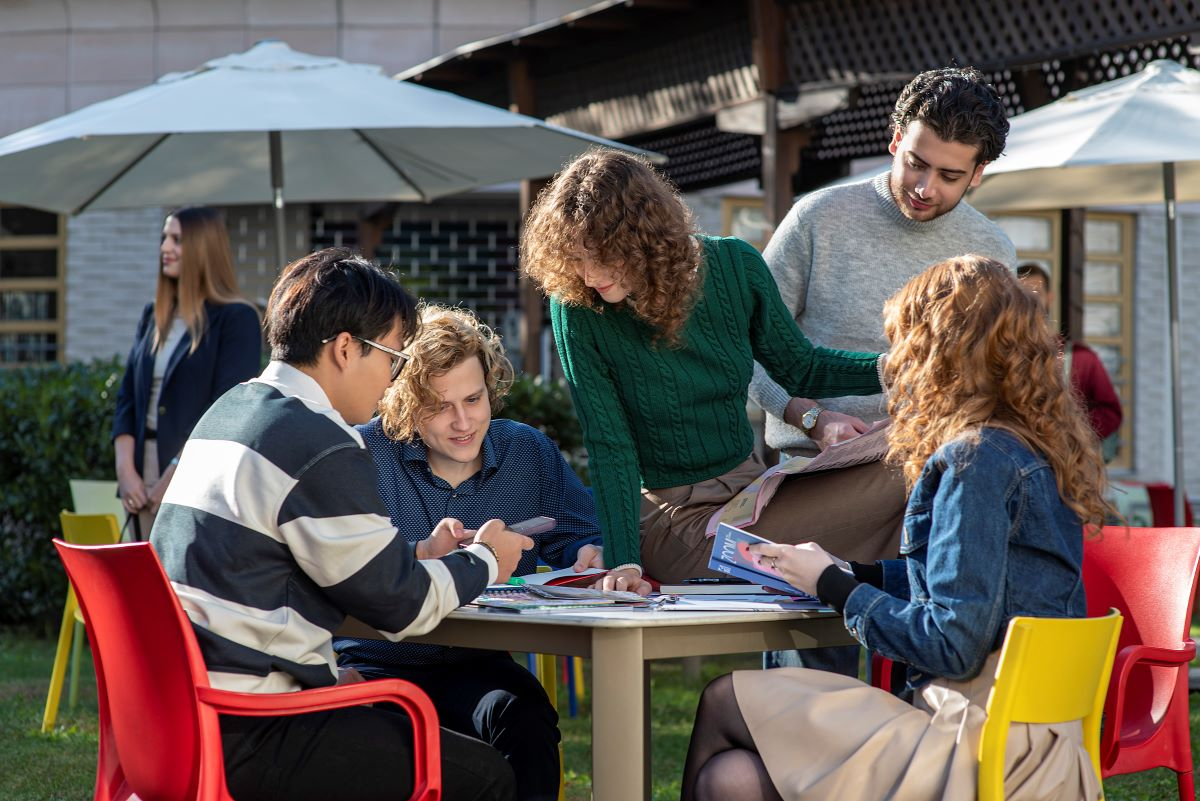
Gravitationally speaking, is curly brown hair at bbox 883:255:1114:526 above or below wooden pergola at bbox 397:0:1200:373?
below

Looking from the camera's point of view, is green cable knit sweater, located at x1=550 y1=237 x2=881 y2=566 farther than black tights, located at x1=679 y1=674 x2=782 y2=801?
Yes

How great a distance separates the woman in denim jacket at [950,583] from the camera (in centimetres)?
234

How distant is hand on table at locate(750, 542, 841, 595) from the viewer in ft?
8.41

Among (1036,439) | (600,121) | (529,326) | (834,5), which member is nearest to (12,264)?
(529,326)

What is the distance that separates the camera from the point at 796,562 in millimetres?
2578

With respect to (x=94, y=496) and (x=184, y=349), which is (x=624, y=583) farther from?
(x=94, y=496)

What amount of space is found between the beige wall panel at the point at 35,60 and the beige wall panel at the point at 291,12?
1.68 meters

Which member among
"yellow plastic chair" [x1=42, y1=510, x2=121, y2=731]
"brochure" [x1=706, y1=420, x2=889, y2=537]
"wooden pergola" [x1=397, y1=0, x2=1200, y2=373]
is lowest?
"yellow plastic chair" [x1=42, y1=510, x2=121, y2=731]

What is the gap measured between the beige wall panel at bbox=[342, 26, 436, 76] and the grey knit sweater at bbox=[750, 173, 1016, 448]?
9.55m

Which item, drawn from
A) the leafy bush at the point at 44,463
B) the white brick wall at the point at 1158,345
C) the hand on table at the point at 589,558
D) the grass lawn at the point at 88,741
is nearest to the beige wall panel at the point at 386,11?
the leafy bush at the point at 44,463

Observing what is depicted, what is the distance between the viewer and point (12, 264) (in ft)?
42.2

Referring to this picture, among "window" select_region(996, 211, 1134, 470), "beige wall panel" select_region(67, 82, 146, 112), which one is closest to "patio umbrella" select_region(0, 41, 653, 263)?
"beige wall panel" select_region(67, 82, 146, 112)

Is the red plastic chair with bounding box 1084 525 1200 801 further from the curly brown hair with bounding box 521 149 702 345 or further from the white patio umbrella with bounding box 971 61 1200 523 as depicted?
the white patio umbrella with bounding box 971 61 1200 523

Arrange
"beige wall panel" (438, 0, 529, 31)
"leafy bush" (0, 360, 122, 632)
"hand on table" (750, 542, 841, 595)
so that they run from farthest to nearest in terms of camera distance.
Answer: "beige wall panel" (438, 0, 529, 31)
"leafy bush" (0, 360, 122, 632)
"hand on table" (750, 542, 841, 595)
